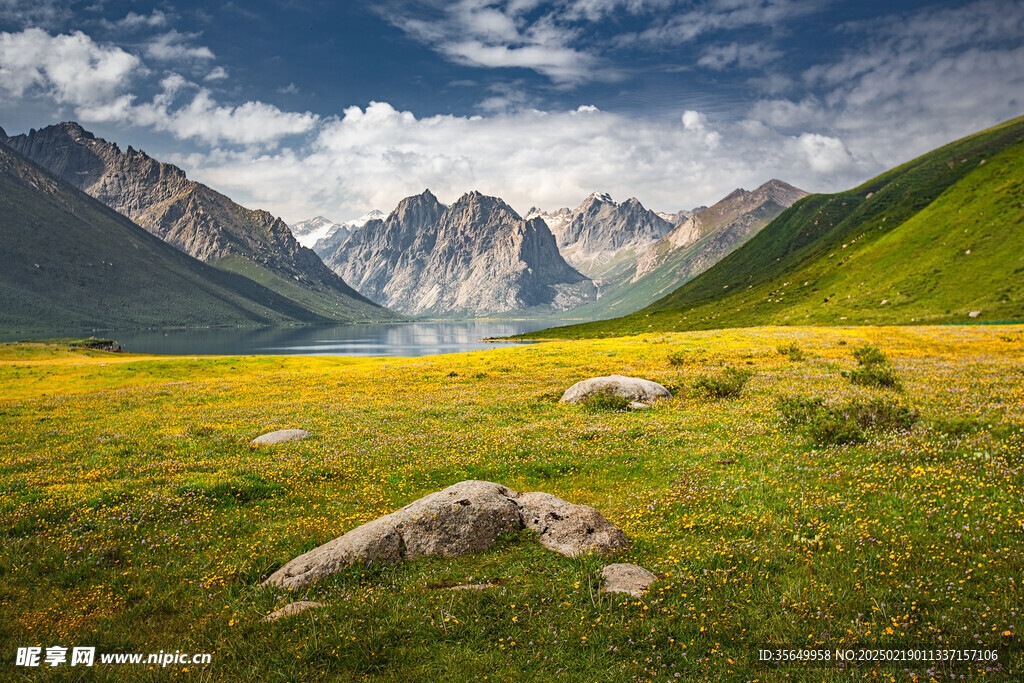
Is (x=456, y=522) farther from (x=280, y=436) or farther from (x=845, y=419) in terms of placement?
(x=845, y=419)

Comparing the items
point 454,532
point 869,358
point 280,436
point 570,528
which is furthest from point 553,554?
point 869,358

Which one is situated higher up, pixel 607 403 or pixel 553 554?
pixel 607 403

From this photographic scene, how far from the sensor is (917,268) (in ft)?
398

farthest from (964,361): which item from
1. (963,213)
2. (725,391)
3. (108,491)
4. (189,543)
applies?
(963,213)

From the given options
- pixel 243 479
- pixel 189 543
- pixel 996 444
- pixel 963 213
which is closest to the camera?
pixel 189 543

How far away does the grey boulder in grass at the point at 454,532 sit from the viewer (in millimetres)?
10234

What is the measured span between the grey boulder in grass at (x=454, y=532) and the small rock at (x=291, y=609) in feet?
2.65

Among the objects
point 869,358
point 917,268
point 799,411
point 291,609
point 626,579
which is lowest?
point 291,609

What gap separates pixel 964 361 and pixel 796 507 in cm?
2982

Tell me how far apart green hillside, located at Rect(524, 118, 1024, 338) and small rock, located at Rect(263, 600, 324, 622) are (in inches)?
4482

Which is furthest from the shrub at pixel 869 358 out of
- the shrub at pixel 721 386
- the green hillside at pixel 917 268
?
the green hillside at pixel 917 268

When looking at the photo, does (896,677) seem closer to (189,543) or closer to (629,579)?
(629,579)

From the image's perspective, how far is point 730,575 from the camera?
9.39 meters

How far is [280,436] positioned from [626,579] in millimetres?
17363
